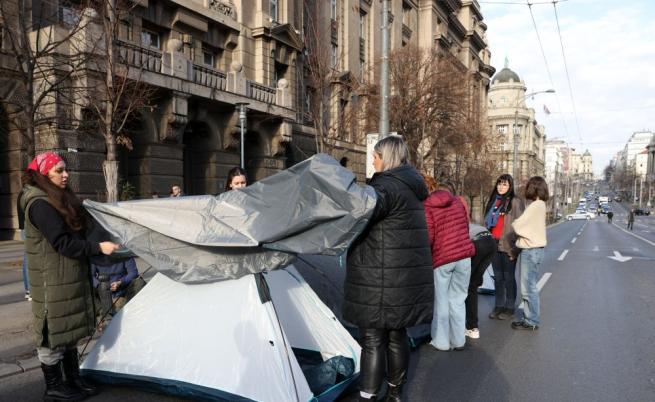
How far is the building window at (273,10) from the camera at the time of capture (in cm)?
2128

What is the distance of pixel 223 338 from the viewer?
3.80m

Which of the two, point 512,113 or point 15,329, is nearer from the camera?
point 15,329

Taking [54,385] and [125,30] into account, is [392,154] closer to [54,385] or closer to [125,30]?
[54,385]

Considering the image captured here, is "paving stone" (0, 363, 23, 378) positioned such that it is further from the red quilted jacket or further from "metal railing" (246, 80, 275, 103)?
"metal railing" (246, 80, 275, 103)

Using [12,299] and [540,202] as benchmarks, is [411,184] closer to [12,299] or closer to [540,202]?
[540,202]

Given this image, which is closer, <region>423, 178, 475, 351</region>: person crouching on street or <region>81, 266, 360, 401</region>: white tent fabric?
<region>81, 266, 360, 401</region>: white tent fabric

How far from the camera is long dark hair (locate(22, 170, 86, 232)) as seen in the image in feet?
12.0

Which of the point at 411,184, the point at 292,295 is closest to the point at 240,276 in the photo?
the point at 292,295

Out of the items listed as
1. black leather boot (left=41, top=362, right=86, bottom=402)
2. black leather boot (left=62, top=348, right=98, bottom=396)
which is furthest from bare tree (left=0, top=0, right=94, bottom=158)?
black leather boot (left=41, top=362, right=86, bottom=402)

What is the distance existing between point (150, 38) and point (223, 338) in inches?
615

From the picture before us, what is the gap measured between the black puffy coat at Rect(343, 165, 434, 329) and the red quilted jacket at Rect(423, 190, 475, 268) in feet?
5.61

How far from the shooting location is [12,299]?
762cm

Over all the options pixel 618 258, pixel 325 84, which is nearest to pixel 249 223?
pixel 618 258

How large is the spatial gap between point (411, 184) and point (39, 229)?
271cm
